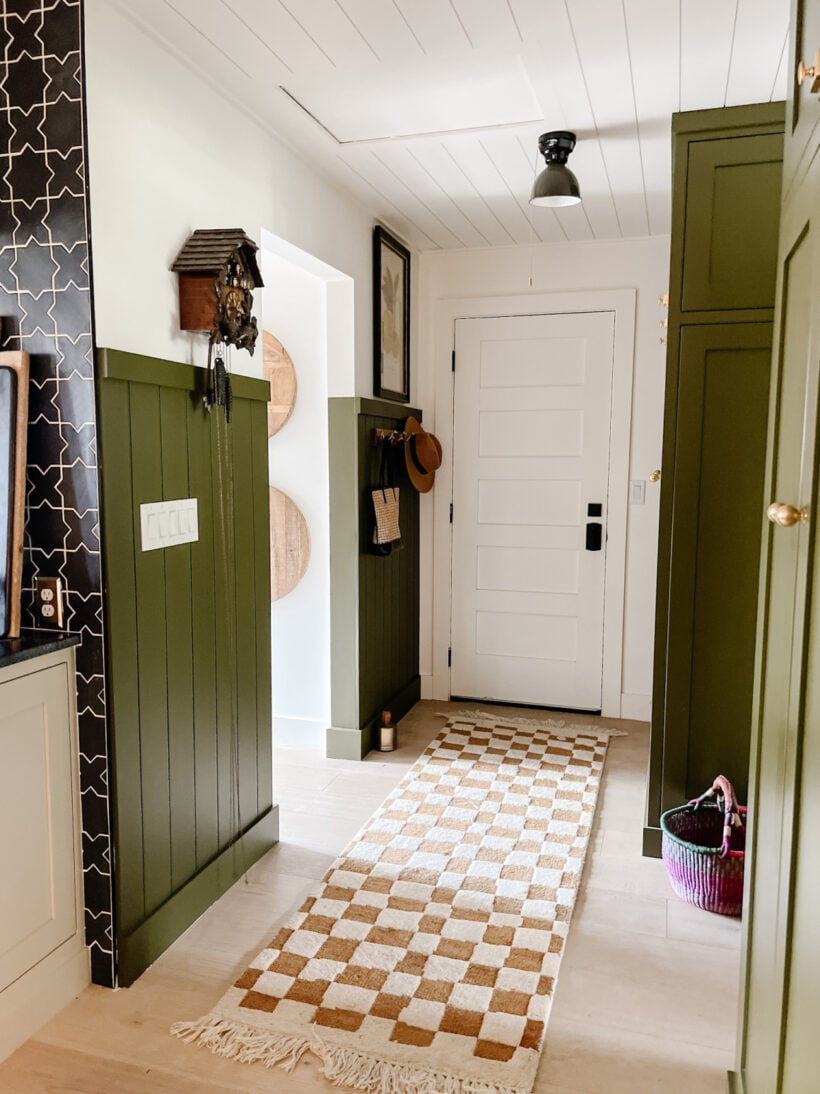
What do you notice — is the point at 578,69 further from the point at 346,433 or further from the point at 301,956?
the point at 301,956

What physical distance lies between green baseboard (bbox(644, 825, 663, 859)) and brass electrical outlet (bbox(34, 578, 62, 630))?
1924 mm

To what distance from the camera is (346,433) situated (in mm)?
3477

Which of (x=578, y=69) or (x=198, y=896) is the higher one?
(x=578, y=69)

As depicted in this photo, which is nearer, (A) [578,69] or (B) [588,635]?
(A) [578,69]

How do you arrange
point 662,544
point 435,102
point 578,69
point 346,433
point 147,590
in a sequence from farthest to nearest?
point 346,433, point 662,544, point 435,102, point 578,69, point 147,590

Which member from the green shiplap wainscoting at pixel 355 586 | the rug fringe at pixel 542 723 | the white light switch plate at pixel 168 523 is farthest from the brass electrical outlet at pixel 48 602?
the rug fringe at pixel 542 723

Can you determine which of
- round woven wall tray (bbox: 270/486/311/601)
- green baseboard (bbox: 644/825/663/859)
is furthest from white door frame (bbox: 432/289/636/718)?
green baseboard (bbox: 644/825/663/859)

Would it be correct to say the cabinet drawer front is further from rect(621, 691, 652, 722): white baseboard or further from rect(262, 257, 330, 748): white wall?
rect(621, 691, 652, 722): white baseboard

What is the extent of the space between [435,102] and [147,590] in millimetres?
1627

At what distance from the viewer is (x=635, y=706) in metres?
4.17

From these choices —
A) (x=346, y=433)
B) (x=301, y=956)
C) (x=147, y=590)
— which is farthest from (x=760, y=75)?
(x=301, y=956)

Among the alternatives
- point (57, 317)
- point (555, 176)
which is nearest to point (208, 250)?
point (57, 317)

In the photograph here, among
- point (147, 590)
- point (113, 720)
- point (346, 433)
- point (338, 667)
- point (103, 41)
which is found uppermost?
point (103, 41)

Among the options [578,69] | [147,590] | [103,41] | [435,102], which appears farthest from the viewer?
[435,102]
